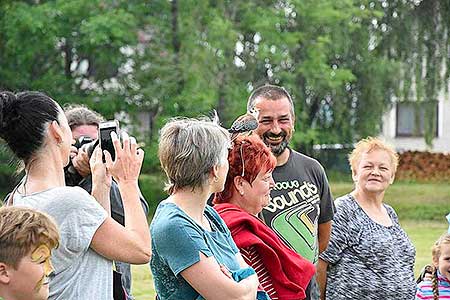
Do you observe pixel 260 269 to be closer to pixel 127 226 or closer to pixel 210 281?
pixel 210 281

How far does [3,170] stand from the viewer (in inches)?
697

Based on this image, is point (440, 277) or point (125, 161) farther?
point (440, 277)

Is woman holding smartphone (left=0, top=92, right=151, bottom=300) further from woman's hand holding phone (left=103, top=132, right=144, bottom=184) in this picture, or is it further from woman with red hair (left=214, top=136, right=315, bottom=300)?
woman with red hair (left=214, top=136, right=315, bottom=300)

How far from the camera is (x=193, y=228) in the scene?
3.19m

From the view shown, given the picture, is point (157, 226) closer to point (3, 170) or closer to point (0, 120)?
point (0, 120)

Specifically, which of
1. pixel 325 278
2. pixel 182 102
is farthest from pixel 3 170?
pixel 325 278

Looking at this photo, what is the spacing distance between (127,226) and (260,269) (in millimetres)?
843

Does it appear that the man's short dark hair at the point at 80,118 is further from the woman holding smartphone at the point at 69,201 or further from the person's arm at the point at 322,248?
the person's arm at the point at 322,248

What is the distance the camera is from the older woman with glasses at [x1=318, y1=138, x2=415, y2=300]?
479cm

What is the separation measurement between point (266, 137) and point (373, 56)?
18645 mm

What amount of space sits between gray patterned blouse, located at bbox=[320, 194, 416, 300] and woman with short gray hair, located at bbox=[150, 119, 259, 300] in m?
1.61

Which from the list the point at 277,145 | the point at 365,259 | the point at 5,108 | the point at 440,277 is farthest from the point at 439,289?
the point at 5,108

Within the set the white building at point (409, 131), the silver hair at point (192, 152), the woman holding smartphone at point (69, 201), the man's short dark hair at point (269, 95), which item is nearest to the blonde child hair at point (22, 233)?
the woman holding smartphone at point (69, 201)

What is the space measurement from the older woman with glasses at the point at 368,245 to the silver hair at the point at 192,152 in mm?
1764
